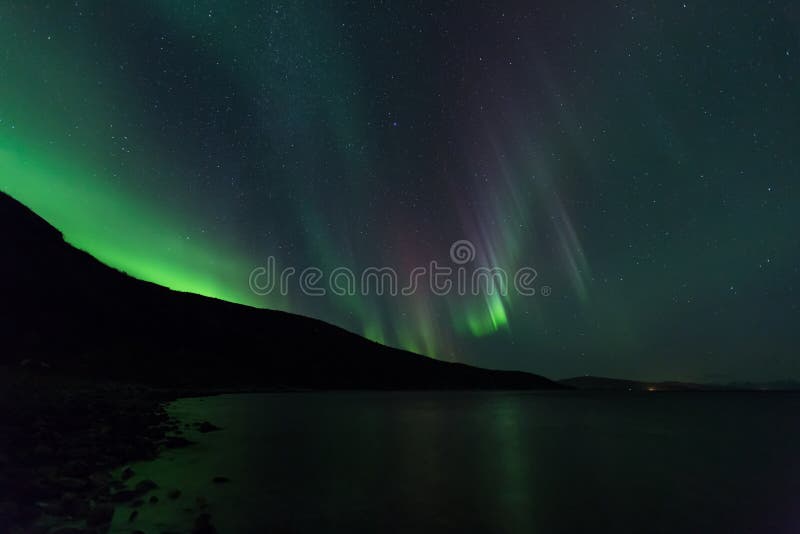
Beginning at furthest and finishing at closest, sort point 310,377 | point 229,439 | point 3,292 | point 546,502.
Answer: point 310,377 → point 3,292 → point 229,439 → point 546,502

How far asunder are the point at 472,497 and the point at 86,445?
1262 cm

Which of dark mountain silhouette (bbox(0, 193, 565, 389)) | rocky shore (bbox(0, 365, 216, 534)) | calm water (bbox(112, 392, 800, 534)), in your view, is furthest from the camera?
dark mountain silhouette (bbox(0, 193, 565, 389))

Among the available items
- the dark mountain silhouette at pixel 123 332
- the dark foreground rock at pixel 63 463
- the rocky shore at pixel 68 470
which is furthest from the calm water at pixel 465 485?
the dark mountain silhouette at pixel 123 332

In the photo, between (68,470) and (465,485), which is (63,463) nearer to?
(68,470)

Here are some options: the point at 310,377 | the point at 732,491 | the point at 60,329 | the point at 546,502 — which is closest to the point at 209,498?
the point at 546,502

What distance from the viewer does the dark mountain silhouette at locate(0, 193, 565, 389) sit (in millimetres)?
110750

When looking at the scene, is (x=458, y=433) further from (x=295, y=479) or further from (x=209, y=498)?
(x=209, y=498)

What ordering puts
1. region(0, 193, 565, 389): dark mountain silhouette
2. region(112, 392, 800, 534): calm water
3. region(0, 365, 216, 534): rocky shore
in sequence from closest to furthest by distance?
region(0, 365, 216, 534): rocky shore → region(112, 392, 800, 534): calm water → region(0, 193, 565, 389): dark mountain silhouette

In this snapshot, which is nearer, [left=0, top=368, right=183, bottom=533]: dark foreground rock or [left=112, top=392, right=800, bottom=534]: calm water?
[left=0, top=368, right=183, bottom=533]: dark foreground rock

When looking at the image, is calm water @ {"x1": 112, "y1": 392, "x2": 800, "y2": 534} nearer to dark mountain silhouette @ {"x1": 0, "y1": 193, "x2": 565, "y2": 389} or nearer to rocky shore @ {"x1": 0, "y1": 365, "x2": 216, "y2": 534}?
rocky shore @ {"x1": 0, "y1": 365, "x2": 216, "y2": 534}

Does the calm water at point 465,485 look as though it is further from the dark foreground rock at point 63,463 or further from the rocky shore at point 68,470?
the dark foreground rock at point 63,463

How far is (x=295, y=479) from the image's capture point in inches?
663

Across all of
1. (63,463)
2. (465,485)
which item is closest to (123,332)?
(63,463)

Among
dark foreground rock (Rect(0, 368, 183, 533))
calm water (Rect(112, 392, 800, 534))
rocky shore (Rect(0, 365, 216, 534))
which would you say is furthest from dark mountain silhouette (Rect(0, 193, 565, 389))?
calm water (Rect(112, 392, 800, 534))
